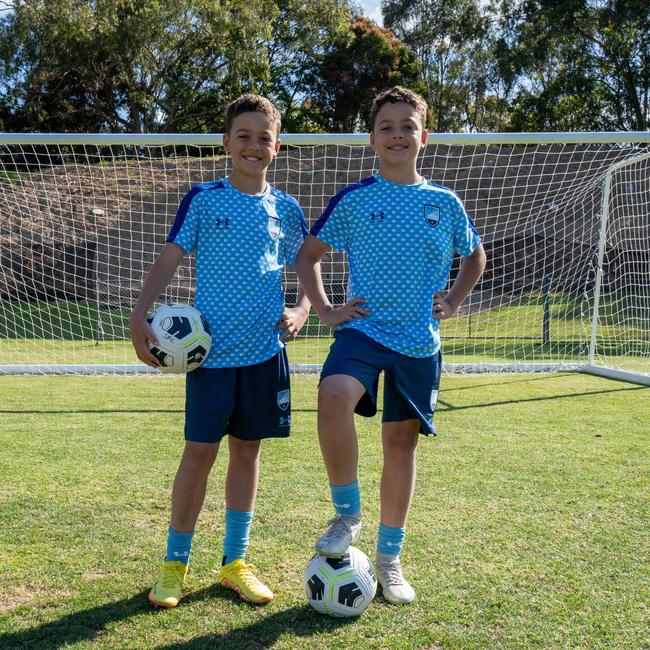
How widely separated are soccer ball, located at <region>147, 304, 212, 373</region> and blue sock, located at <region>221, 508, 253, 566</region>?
0.58m

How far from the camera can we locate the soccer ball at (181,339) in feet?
7.76

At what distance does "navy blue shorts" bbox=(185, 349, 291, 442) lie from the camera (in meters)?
2.43

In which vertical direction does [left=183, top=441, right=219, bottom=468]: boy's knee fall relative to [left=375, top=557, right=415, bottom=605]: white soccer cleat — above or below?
above

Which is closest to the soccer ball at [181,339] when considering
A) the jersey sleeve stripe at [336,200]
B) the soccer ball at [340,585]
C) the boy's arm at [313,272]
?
the boy's arm at [313,272]

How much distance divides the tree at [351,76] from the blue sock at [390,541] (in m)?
27.6

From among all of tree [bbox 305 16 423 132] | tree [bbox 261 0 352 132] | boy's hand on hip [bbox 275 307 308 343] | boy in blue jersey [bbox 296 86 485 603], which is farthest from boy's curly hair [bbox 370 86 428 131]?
tree [bbox 305 16 423 132]

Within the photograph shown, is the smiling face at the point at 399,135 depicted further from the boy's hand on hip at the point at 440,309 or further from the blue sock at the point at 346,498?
the blue sock at the point at 346,498

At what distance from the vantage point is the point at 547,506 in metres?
3.36

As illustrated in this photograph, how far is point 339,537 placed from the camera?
7.50ft

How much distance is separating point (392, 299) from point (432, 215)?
0.33 meters

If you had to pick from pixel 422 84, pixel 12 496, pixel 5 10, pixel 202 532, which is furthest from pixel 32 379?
pixel 422 84

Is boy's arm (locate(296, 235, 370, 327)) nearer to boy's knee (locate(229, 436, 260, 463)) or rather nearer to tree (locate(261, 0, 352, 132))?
boy's knee (locate(229, 436, 260, 463))

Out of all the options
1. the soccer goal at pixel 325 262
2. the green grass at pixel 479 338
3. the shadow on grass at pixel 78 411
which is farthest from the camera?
the green grass at pixel 479 338

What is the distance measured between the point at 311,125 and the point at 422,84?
596cm
